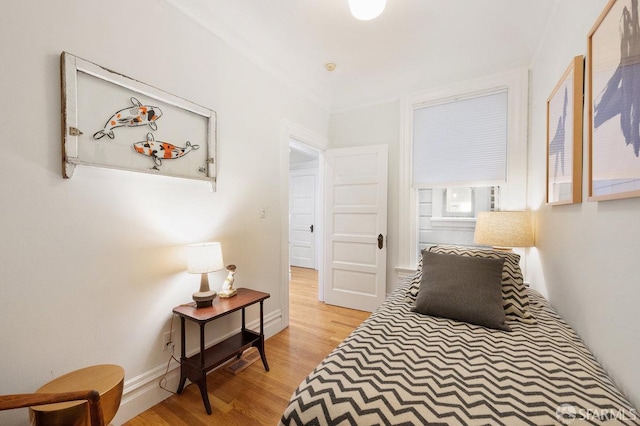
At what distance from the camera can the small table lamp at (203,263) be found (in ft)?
5.86

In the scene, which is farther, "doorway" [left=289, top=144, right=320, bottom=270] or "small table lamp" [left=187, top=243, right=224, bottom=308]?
"doorway" [left=289, top=144, right=320, bottom=270]

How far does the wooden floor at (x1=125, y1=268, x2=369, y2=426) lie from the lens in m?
1.63

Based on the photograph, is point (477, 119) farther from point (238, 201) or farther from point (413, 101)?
point (238, 201)

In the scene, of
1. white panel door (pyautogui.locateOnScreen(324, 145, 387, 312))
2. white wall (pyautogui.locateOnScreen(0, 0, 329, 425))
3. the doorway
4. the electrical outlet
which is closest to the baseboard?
white wall (pyautogui.locateOnScreen(0, 0, 329, 425))

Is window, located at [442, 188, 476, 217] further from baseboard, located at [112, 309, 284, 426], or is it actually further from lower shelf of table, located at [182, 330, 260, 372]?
baseboard, located at [112, 309, 284, 426]

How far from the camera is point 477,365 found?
108 centimetres

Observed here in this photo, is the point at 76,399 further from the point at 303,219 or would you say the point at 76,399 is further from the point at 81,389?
the point at 303,219

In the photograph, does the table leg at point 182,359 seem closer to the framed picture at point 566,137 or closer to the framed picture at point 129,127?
the framed picture at point 129,127

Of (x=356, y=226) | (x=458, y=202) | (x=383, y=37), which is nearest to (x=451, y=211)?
(x=458, y=202)

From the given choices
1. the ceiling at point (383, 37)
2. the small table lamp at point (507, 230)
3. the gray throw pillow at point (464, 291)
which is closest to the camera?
the gray throw pillow at point (464, 291)

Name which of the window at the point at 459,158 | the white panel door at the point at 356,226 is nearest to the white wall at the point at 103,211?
the white panel door at the point at 356,226

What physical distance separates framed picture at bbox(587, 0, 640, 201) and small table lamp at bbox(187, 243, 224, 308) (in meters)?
2.08

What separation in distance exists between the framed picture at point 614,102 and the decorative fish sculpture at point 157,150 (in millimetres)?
2285

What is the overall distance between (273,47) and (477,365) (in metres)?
2.79
